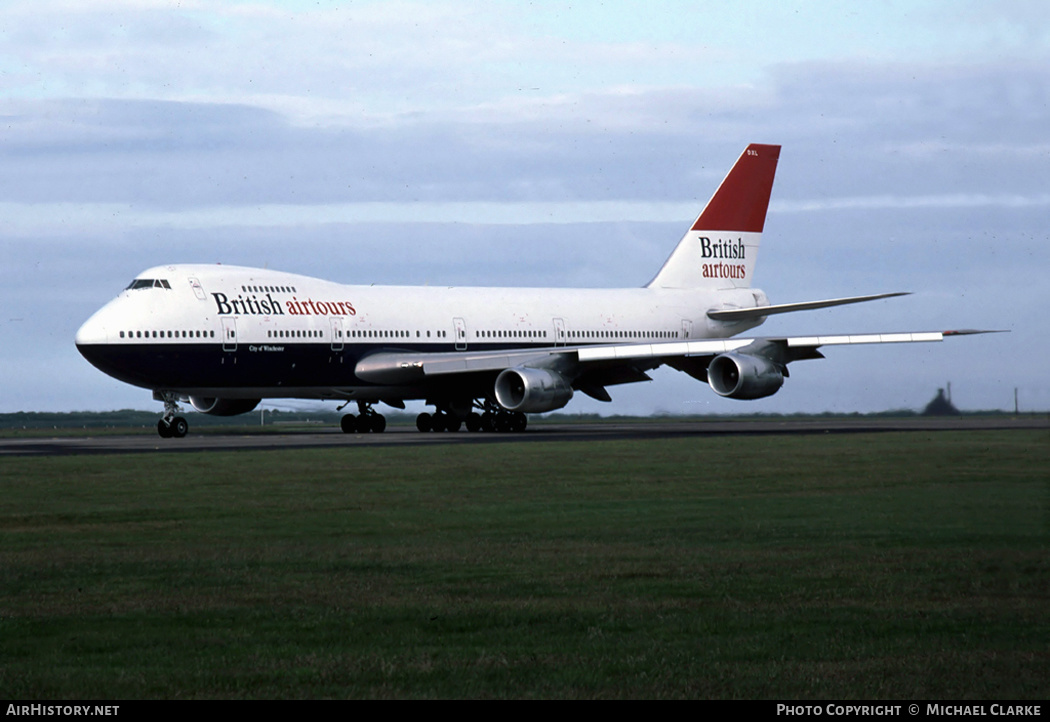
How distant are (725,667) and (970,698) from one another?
131 cm

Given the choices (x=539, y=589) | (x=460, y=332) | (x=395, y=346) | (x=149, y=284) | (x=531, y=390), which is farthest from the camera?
(x=460, y=332)

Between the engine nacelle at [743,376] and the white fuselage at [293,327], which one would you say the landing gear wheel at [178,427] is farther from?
the engine nacelle at [743,376]

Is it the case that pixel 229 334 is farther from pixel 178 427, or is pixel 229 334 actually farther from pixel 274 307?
pixel 178 427

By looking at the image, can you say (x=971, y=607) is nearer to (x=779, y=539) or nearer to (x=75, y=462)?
(x=779, y=539)

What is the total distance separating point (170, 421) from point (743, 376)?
15.9 metres

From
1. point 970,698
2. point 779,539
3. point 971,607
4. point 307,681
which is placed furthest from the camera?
point 779,539

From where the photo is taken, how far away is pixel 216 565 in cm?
1091

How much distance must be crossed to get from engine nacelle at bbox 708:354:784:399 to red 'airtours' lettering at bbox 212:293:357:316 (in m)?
10.8

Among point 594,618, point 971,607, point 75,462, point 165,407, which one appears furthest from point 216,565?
point 165,407

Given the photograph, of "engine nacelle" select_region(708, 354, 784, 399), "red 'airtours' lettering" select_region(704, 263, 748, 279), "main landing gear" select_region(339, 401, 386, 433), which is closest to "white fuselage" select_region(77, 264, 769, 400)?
"main landing gear" select_region(339, 401, 386, 433)

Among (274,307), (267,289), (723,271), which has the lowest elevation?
(274,307)

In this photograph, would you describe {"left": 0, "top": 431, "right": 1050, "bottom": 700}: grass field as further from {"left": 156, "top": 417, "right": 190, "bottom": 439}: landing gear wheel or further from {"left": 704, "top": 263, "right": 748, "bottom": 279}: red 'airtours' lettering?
{"left": 704, "top": 263, "right": 748, "bottom": 279}: red 'airtours' lettering

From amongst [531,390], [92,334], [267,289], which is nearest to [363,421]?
[267,289]

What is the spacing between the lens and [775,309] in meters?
47.0
